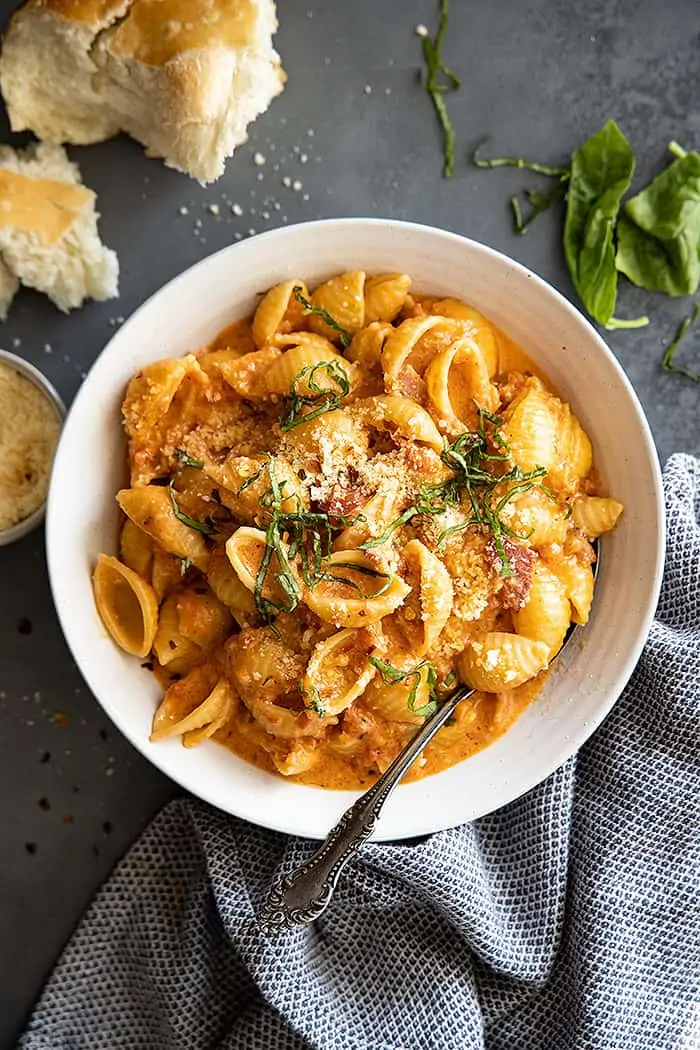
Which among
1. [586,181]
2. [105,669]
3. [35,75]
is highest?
[35,75]

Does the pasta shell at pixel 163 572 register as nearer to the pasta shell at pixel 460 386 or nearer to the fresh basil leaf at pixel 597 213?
the pasta shell at pixel 460 386

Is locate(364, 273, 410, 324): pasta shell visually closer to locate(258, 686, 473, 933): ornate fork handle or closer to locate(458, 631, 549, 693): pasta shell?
locate(458, 631, 549, 693): pasta shell

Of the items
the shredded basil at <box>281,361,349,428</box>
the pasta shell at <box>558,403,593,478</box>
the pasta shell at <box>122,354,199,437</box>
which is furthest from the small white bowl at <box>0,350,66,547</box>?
the pasta shell at <box>558,403,593,478</box>

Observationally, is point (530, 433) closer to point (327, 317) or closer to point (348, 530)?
point (348, 530)

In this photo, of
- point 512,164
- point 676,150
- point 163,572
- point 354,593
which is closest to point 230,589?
point 163,572

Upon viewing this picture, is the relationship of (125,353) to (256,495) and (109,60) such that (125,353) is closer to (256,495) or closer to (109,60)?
(256,495)

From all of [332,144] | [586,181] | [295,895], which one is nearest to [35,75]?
[332,144]
